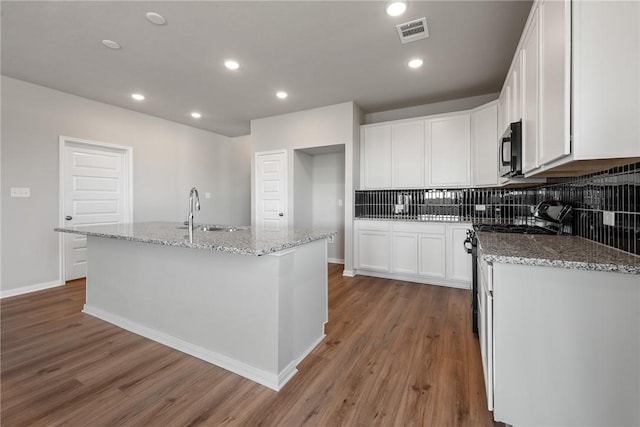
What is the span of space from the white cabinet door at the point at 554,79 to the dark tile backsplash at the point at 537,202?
1.27ft

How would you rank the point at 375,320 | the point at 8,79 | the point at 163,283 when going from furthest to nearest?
the point at 8,79 → the point at 375,320 → the point at 163,283

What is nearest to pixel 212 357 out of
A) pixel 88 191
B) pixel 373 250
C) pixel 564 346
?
pixel 564 346

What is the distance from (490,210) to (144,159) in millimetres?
5489

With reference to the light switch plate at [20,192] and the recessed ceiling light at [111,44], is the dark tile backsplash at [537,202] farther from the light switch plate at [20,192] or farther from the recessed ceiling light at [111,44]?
the light switch plate at [20,192]

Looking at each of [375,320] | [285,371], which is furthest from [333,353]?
[375,320]

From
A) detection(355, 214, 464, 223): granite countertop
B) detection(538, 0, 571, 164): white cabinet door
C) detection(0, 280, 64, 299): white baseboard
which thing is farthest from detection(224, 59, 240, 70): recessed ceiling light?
detection(0, 280, 64, 299): white baseboard

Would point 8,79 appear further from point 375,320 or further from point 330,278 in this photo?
point 375,320

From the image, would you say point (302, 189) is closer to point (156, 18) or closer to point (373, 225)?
point (373, 225)

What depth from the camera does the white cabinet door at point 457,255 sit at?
3561mm

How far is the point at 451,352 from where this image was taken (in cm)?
209

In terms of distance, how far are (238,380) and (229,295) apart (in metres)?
0.53

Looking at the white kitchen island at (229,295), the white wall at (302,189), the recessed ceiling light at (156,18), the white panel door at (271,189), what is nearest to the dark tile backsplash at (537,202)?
the white wall at (302,189)

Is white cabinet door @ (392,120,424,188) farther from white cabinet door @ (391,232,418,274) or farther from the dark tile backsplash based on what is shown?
white cabinet door @ (391,232,418,274)

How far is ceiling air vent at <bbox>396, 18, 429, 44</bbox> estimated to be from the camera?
2.39 m
